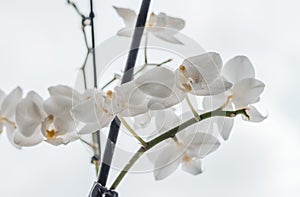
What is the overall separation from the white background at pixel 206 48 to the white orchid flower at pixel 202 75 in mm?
284

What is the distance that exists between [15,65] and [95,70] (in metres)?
0.46

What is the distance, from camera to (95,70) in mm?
351

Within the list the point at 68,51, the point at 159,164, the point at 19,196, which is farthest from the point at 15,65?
the point at 159,164

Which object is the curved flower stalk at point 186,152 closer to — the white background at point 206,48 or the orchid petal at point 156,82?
the orchid petal at point 156,82

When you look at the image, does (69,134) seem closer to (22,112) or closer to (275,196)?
(22,112)

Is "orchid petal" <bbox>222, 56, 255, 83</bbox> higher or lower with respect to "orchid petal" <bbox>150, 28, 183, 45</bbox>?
lower

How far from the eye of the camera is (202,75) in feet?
1.00

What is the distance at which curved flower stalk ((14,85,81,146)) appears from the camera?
318 millimetres

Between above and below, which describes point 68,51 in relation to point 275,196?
above

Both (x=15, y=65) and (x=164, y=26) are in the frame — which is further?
(x=15, y=65)

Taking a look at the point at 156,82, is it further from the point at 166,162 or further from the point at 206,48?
the point at 206,48

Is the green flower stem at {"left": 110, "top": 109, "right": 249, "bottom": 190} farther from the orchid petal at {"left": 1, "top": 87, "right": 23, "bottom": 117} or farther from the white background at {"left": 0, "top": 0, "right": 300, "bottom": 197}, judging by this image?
the white background at {"left": 0, "top": 0, "right": 300, "bottom": 197}

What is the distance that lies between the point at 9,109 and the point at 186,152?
121 millimetres

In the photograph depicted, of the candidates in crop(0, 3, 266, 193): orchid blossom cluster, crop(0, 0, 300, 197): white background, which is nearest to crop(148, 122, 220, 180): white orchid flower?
crop(0, 3, 266, 193): orchid blossom cluster
